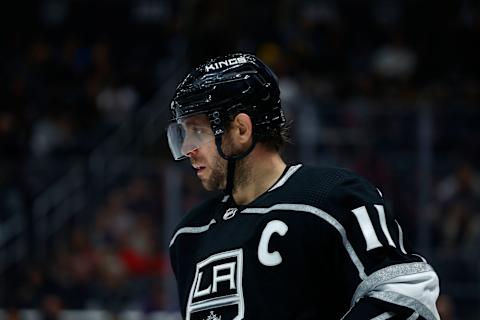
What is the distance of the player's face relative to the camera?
2807 millimetres

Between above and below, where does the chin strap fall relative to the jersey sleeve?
above

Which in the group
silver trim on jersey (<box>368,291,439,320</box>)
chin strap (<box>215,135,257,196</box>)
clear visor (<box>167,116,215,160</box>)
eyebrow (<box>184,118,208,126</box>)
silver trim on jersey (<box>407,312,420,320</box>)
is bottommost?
silver trim on jersey (<box>407,312,420,320</box>)

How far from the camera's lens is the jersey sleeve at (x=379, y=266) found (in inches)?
97.8

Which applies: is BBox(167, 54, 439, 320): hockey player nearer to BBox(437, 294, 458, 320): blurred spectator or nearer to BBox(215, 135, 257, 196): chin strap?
BBox(215, 135, 257, 196): chin strap

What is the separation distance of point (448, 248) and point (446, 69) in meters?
2.75

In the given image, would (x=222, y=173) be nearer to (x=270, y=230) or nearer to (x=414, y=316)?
(x=270, y=230)

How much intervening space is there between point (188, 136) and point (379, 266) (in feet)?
2.12

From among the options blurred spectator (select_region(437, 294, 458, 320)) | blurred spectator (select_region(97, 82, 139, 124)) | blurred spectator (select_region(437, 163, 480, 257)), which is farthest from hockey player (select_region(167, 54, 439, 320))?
blurred spectator (select_region(97, 82, 139, 124))

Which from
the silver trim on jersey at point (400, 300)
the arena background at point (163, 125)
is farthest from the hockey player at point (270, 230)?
the arena background at point (163, 125)

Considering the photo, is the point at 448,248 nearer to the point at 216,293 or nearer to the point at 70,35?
the point at 216,293

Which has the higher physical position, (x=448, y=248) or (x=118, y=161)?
(x=118, y=161)

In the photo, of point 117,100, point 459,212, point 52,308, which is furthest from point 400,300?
point 117,100

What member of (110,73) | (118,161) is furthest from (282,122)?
(110,73)

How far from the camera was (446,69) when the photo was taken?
Result: 9.70 m
